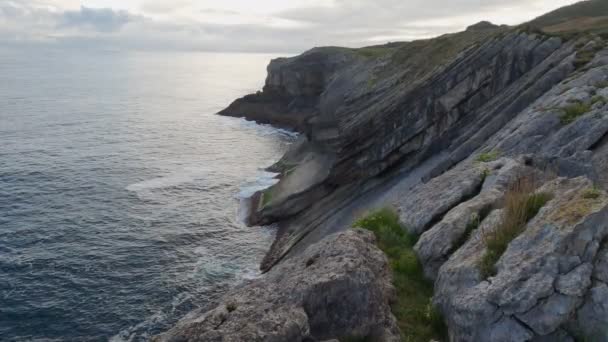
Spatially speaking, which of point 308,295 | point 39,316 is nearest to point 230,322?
point 308,295

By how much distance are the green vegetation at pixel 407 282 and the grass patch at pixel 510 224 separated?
1.84 m

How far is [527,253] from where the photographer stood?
10641 millimetres

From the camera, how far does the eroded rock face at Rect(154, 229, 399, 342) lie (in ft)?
35.3

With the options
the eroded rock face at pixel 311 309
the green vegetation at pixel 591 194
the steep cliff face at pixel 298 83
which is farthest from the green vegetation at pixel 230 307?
the steep cliff face at pixel 298 83

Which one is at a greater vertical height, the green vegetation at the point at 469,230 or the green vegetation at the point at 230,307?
the green vegetation at the point at 469,230

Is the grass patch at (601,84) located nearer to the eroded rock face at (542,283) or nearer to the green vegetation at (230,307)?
the eroded rock face at (542,283)

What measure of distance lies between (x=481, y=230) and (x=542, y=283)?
3082mm

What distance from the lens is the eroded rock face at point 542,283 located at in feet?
31.0

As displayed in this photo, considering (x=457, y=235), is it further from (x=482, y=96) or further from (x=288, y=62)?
(x=288, y=62)

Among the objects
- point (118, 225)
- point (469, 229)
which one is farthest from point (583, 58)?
point (118, 225)

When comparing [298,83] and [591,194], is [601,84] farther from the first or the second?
[298,83]

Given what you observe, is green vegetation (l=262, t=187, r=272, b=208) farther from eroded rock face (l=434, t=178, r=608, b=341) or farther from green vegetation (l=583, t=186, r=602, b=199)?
green vegetation (l=583, t=186, r=602, b=199)

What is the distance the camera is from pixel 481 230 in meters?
12.8

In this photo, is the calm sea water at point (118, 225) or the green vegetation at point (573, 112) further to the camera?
the calm sea water at point (118, 225)
